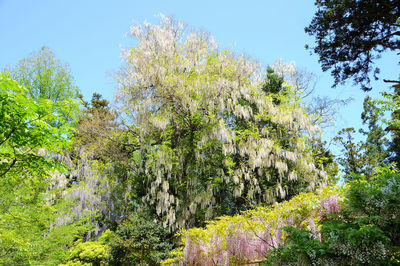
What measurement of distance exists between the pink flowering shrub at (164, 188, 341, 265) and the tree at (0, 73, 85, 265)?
360cm

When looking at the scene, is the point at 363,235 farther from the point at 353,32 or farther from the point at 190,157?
the point at 190,157

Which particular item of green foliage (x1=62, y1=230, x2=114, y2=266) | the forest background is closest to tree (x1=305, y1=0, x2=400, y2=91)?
the forest background

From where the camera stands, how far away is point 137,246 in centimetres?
902

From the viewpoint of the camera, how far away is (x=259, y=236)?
18.1ft

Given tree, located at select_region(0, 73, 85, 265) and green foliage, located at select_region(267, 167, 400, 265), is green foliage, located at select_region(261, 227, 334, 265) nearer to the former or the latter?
green foliage, located at select_region(267, 167, 400, 265)

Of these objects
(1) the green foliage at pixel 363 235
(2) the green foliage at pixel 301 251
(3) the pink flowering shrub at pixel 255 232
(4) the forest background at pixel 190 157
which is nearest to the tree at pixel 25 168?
(4) the forest background at pixel 190 157

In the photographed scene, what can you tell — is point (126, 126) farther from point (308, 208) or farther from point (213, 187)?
point (308, 208)

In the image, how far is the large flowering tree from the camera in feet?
36.9

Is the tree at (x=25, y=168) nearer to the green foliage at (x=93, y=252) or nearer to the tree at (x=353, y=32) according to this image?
the green foliage at (x=93, y=252)

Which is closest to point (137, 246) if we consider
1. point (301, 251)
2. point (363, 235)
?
point (301, 251)

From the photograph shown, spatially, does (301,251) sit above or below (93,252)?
above

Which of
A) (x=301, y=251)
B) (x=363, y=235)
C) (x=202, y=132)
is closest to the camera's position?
(x=363, y=235)

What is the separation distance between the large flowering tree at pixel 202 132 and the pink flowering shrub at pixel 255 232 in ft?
14.6

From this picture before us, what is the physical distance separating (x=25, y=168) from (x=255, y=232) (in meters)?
4.97
